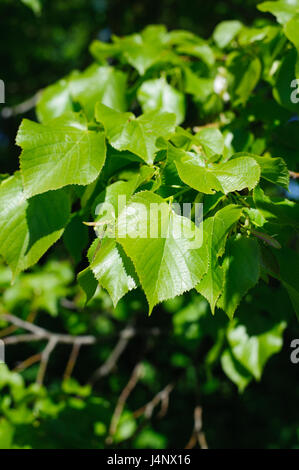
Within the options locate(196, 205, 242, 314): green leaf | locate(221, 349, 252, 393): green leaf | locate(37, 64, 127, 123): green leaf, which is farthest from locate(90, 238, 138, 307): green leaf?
locate(221, 349, 252, 393): green leaf

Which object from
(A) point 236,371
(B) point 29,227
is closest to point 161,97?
(B) point 29,227

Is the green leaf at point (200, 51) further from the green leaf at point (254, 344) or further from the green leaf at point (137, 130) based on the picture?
the green leaf at point (254, 344)

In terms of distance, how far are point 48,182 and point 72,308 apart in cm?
215

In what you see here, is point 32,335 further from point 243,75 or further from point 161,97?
point 243,75

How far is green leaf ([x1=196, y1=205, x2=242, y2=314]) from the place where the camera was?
0.72 metres

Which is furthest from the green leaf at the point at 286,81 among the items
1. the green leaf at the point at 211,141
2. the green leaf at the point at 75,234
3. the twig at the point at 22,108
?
the twig at the point at 22,108

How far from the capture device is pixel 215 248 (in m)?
0.74

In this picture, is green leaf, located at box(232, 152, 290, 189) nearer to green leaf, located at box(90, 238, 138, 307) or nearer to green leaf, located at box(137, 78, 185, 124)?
green leaf, located at box(90, 238, 138, 307)

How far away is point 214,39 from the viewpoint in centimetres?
150

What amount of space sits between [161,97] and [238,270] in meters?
0.84

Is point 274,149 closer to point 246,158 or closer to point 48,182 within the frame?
point 246,158

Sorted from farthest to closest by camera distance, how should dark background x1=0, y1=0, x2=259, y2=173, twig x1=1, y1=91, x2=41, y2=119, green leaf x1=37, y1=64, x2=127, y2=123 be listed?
dark background x1=0, y1=0, x2=259, y2=173 → twig x1=1, y1=91, x2=41, y2=119 → green leaf x1=37, y1=64, x2=127, y2=123

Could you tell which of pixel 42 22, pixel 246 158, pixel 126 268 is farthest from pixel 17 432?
pixel 42 22

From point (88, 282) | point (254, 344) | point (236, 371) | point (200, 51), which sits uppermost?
point (200, 51)
